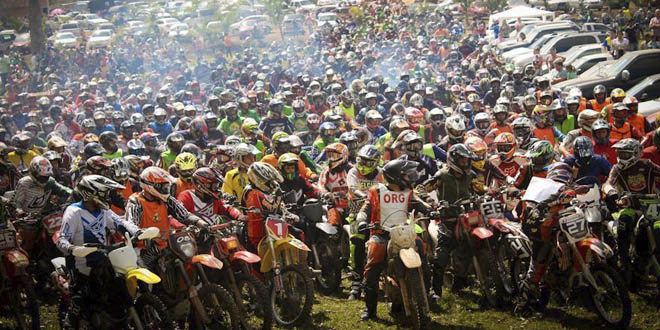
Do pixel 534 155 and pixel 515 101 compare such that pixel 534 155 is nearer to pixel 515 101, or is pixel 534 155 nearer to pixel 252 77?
pixel 515 101

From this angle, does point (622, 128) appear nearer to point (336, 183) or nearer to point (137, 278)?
point (336, 183)

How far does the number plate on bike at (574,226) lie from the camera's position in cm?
937

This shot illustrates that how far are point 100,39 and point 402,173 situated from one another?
156 feet

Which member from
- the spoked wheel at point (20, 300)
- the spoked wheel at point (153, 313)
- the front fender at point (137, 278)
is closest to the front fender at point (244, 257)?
the spoked wheel at point (153, 313)

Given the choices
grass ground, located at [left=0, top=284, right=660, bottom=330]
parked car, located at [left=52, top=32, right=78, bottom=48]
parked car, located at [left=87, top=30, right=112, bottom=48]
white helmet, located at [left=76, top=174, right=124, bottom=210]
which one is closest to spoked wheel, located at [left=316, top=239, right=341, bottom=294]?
grass ground, located at [left=0, top=284, right=660, bottom=330]

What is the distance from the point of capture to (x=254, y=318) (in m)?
10.9

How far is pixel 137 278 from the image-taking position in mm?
8891

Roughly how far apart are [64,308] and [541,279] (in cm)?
635

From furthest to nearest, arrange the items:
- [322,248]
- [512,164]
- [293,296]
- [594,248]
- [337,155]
Result: [337,155] → [512,164] → [322,248] → [293,296] → [594,248]

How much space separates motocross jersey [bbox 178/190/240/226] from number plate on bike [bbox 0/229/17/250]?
2.37 metres

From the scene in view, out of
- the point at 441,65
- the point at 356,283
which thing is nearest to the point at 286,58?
the point at 441,65

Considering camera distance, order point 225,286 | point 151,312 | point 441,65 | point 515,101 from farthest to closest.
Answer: point 441,65 < point 515,101 < point 225,286 < point 151,312

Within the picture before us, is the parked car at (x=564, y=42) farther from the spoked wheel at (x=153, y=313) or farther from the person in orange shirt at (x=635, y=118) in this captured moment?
the spoked wheel at (x=153, y=313)

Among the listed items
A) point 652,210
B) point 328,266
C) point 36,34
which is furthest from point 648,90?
point 36,34
